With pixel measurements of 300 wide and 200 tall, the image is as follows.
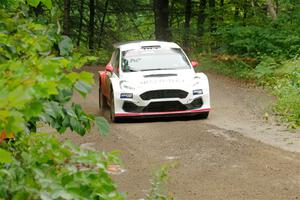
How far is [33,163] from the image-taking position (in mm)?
2656

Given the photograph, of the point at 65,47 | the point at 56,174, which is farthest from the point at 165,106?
the point at 56,174

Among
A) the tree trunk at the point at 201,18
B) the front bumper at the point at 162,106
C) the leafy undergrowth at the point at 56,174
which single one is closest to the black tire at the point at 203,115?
the front bumper at the point at 162,106

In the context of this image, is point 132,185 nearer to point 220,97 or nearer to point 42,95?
point 42,95

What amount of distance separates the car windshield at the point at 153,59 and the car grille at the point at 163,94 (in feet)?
3.08

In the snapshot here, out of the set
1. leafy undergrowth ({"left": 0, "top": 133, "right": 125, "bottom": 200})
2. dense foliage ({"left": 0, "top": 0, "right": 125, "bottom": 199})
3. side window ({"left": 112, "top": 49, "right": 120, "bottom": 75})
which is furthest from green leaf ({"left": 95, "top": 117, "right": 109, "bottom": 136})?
side window ({"left": 112, "top": 49, "right": 120, "bottom": 75})

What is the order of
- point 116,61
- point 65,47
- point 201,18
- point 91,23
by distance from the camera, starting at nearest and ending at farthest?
point 65,47 < point 116,61 < point 201,18 < point 91,23

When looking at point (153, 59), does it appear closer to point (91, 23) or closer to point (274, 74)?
point (274, 74)

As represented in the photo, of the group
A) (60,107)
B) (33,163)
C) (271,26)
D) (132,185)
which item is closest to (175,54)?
(132,185)

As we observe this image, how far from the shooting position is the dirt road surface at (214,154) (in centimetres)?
773

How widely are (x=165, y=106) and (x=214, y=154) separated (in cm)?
365

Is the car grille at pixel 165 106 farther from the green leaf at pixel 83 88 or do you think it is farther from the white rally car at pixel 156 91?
the green leaf at pixel 83 88

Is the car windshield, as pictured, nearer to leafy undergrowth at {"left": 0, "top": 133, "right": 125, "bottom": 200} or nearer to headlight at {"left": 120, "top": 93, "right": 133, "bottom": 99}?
headlight at {"left": 120, "top": 93, "right": 133, "bottom": 99}

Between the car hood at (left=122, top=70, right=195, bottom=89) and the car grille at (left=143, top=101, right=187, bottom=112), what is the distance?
1.15 ft

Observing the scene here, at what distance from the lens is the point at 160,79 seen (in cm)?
1334
